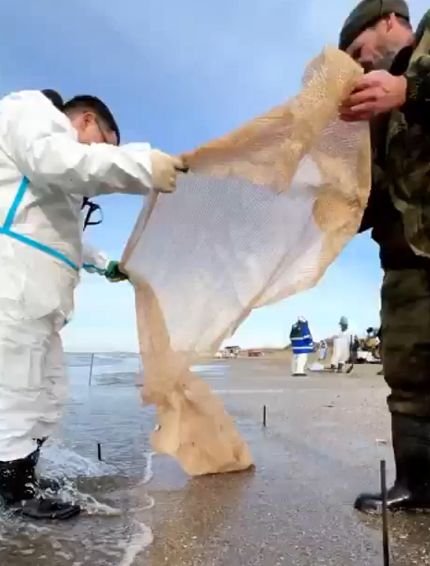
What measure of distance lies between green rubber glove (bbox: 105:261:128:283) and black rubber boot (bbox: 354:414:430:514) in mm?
1248

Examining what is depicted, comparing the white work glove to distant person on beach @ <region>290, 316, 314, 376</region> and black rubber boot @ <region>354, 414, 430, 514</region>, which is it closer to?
black rubber boot @ <region>354, 414, 430, 514</region>

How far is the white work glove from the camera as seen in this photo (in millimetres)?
2250

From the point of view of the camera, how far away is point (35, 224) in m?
2.43

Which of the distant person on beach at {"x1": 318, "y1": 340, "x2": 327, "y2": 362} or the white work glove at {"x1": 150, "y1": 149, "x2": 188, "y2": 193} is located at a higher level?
the distant person on beach at {"x1": 318, "y1": 340, "x2": 327, "y2": 362}

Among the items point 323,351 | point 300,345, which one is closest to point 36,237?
point 300,345

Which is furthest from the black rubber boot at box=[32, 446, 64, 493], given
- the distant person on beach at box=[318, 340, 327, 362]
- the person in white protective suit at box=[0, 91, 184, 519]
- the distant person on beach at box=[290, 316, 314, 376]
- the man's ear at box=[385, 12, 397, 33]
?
the distant person on beach at box=[318, 340, 327, 362]

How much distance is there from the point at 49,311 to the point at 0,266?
22 centimetres

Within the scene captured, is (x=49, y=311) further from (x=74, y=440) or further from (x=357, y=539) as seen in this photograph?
(x=74, y=440)

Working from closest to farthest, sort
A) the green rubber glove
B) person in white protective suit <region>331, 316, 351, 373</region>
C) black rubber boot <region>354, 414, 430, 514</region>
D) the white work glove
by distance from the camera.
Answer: the white work glove < black rubber boot <region>354, 414, 430, 514</region> < the green rubber glove < person in white protective suit <region>331, 316, 351, 373</region>

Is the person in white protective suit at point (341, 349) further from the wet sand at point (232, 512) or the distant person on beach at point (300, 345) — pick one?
the wet sand at point (232, 512)

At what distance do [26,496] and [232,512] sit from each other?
698 mm

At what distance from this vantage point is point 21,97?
2.44 m

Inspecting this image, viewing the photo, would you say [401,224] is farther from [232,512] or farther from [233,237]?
[232,512]

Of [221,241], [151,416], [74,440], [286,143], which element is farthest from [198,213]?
[151,416]
